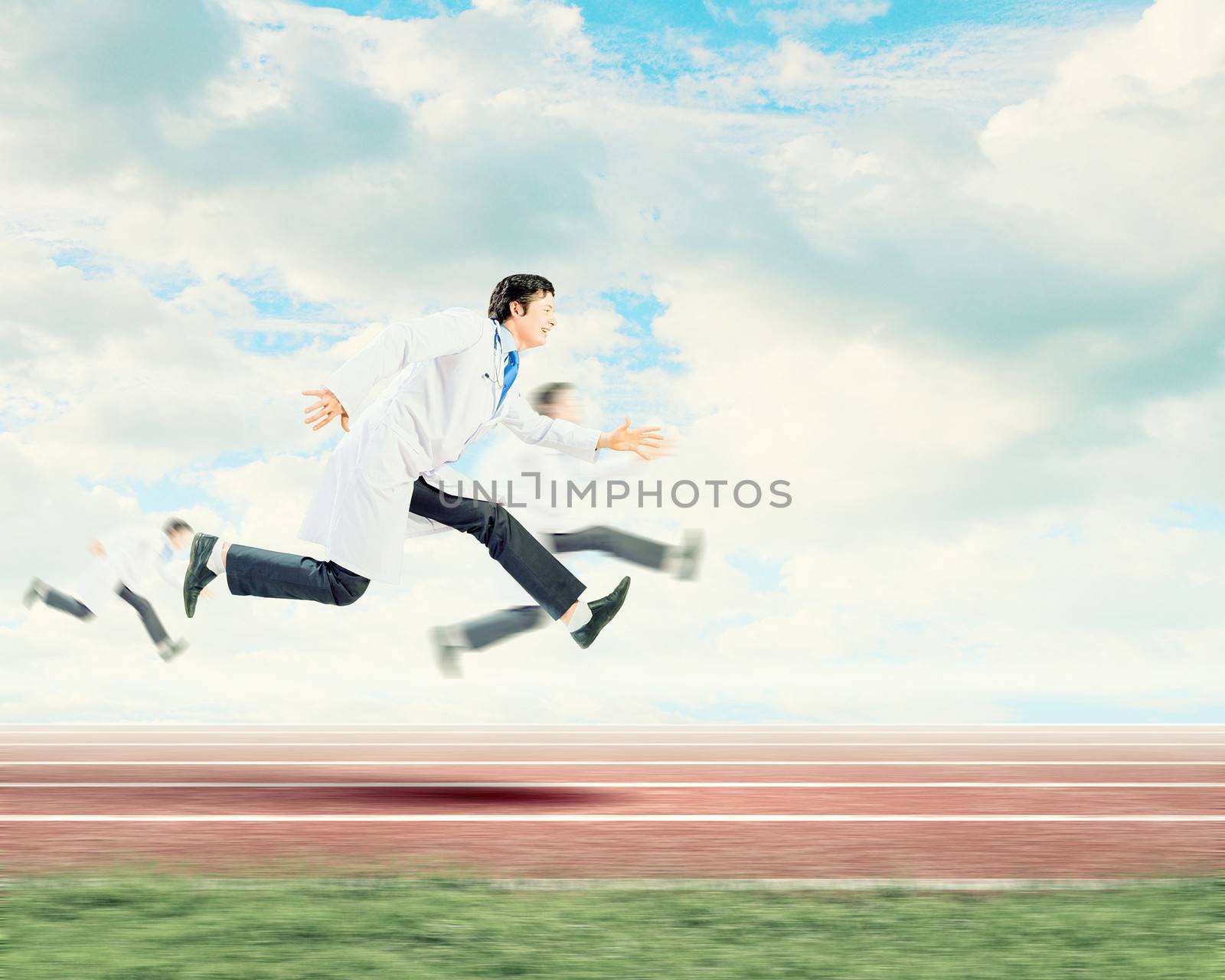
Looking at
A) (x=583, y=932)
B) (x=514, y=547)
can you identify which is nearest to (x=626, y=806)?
(x=514, y=547)

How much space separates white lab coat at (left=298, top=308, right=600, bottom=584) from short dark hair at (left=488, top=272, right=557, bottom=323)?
0.09 m

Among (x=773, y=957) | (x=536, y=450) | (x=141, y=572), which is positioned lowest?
(x=773, y=957)

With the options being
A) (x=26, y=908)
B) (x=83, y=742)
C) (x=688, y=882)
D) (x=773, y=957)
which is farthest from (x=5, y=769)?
(x=773, y=957)

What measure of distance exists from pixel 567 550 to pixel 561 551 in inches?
2.1

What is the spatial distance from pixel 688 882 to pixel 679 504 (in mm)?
2756

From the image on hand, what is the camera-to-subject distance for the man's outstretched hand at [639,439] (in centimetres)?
684

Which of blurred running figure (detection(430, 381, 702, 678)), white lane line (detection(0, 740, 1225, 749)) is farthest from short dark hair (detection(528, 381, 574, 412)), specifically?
white lane line (detection(0, 740, 1225, 749))

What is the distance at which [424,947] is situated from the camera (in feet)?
12.8

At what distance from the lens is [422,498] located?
261 inches

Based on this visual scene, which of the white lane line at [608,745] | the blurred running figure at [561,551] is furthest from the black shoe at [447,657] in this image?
the white lane line at [608,745]

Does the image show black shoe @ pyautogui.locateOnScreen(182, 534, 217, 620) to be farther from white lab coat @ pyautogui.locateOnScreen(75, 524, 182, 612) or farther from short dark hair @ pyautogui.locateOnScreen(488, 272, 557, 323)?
short dark hair @ pyautogui.locateOnScreen(488, 272, 557, 323)

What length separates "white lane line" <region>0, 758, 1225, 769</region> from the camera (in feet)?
33.2

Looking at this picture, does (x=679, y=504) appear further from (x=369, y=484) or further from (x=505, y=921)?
(x=505, y=921)

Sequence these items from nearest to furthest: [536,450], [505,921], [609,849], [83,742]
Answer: [505,921], [609,849], [536,450], [83,742]
